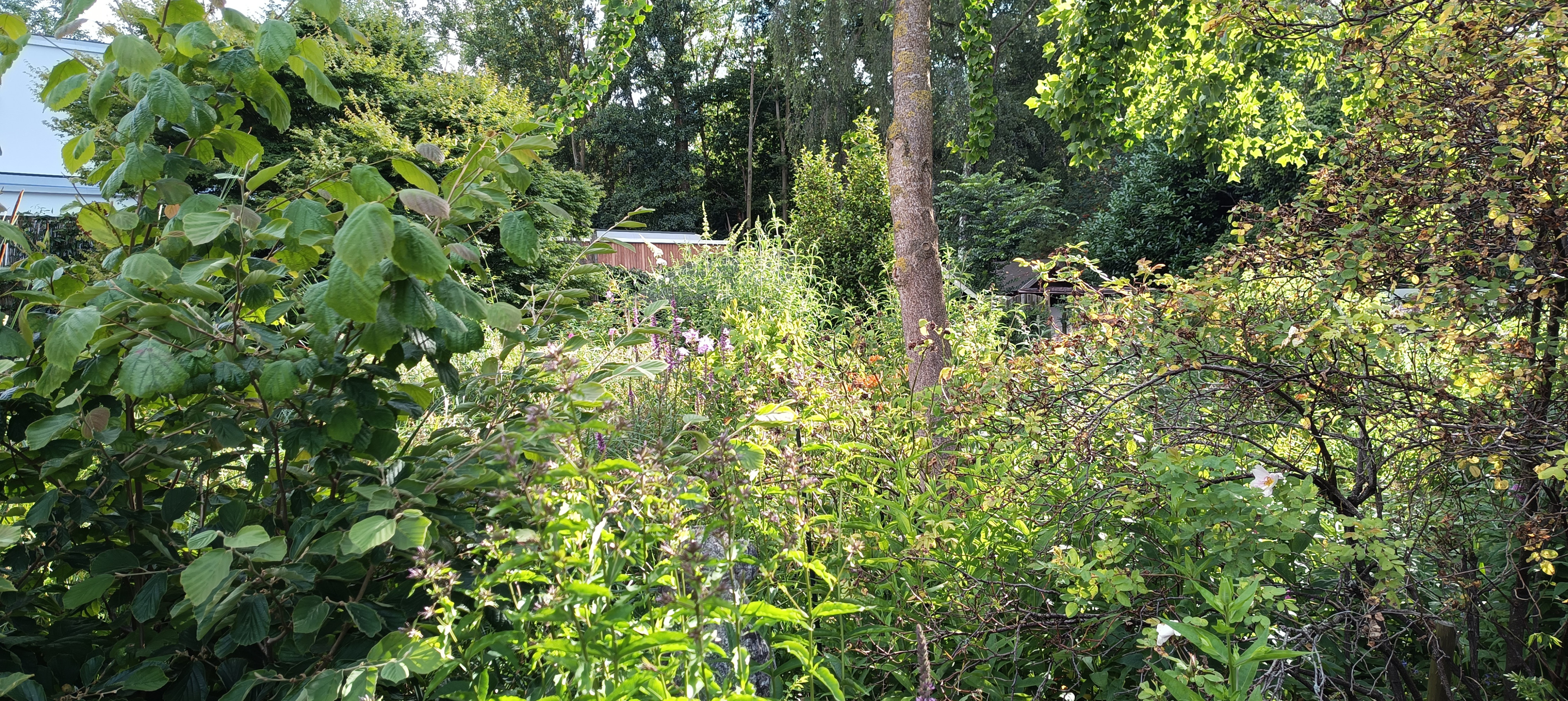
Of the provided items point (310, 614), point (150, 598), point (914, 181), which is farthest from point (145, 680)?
point (914, 181)

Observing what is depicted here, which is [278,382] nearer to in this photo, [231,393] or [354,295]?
[354,295]

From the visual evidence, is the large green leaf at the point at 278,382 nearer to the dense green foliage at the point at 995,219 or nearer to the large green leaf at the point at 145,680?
the large green leaf at the point at 145,680

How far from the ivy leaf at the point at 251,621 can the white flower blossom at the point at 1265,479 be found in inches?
76.0

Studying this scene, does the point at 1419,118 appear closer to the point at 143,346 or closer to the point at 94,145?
the point at 143,346

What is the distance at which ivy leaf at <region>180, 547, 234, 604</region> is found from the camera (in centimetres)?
109

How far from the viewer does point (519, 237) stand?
134 centimetres

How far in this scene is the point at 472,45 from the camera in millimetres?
32188

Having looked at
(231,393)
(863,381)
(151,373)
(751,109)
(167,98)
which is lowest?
(863,381)

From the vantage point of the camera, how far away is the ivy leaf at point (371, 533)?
3.57 feet

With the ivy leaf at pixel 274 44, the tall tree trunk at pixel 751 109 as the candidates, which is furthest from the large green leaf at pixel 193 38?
the tall tree trunk at pixel 751 109

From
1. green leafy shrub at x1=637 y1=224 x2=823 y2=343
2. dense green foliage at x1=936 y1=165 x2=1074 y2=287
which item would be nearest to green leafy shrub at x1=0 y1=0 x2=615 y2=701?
green leafy shrub at x1=637 y1=224 x2=823 y2=343

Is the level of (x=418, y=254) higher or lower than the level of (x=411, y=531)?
higher

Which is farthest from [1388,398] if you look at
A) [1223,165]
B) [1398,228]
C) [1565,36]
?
[1223,165]

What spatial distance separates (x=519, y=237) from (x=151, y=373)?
20.6 inches
